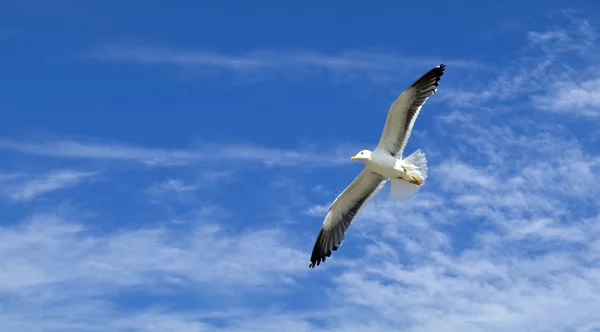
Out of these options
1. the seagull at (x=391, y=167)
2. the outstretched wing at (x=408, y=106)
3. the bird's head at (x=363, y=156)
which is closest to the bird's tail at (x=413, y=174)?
the seagull at (x=391, y=167)

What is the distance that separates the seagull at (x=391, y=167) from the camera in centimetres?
2006

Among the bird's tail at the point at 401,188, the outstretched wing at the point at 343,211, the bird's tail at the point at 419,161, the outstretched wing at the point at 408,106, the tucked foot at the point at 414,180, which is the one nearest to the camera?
the outstretched wing at the point at 408,106

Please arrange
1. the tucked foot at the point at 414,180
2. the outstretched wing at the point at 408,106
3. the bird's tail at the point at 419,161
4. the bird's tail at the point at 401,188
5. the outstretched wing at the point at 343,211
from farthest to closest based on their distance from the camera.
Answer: the outstretched wing at the point at 343,211, the bird's tail at the point at 401,188, the bird's tail at the point at 419,161, the tucked foot at the point at 414,180, the outstretched wing at the point at 408,106

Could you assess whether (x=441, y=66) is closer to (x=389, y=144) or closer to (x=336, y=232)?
(x=389, y=144)

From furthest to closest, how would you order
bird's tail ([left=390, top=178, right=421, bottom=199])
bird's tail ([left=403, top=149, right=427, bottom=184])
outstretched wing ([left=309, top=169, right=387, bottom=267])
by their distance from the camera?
outstretched wing ([left=309, top=169, right=387, bottom=267])
bird's tail ([left=390, top=178, right=421, bottom=199])
bird's tail ([left=403, top=149, right=427, bottom=184])

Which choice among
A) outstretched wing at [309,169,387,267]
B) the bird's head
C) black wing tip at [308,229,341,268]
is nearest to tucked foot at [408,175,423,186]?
outstretched wing at [309,169,387,267]

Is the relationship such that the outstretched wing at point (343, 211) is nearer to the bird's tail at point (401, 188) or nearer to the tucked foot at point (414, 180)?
the bird's tail at point (401, 188)

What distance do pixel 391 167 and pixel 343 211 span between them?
2.08 meters

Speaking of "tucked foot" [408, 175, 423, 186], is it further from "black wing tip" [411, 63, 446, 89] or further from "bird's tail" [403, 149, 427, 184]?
"black wing tip" [411, 63, 446, 89]

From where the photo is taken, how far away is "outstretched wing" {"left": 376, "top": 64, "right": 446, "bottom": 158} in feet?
65.5

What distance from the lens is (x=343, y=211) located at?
71.9 feet

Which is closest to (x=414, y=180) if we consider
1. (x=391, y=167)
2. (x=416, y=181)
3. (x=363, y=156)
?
(x=416, y=181)

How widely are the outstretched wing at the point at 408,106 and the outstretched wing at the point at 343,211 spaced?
4.32 feet

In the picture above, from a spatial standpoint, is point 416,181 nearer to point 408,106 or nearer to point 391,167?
point 391,167
